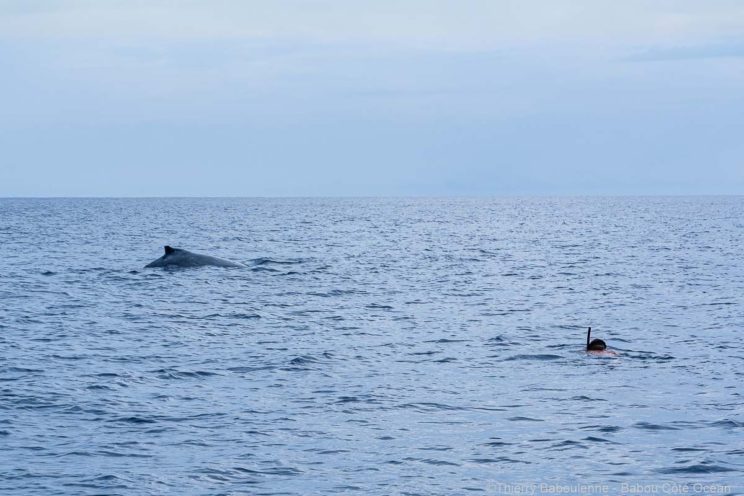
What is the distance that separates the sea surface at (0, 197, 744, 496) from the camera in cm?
1501

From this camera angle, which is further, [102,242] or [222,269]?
[102,242]

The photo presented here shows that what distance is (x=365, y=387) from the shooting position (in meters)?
21.2

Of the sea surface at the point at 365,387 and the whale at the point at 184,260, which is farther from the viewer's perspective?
the whale at the point at 184,260

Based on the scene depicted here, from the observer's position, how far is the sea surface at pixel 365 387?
49.2 feet

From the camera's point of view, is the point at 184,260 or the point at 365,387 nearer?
the point at 365,387

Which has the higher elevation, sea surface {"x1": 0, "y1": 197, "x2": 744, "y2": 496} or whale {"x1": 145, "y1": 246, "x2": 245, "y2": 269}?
whale {"x1": 145, "y1": 246, "x2": 245, "y2": 269}

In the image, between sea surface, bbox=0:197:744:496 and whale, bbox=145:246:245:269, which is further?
whale, bbox=145:246:245:269

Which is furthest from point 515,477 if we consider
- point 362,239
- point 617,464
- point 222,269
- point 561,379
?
point 362,239

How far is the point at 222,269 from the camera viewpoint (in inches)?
2004

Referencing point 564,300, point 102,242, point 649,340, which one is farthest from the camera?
point 102,242

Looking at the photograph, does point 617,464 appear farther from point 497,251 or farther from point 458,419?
point 497,251

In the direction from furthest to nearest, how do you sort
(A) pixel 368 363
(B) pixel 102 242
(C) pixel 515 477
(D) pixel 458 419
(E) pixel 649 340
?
(B) pixel 102 242, (E) pixel 649 340, (A) pixel 368 363, (D) pixel 458 419, (C) pixel 515 477

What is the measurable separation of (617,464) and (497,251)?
61.5 metres

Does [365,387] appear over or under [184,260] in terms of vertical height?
under
